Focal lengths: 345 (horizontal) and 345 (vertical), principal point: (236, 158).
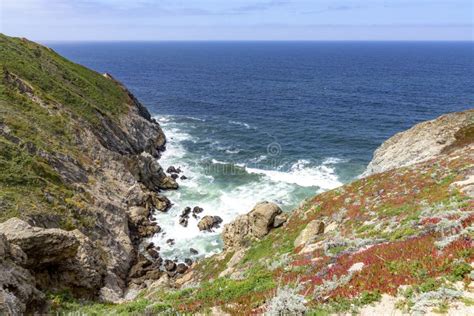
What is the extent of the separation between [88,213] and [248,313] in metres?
32.4

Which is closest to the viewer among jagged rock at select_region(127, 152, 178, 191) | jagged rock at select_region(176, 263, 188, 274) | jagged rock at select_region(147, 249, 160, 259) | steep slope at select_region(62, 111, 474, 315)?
steep slope at select_region(62, 111, 474, 315)

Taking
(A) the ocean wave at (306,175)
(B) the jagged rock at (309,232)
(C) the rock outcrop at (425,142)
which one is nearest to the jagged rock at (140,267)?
(B) the jagged rock at (309,232)

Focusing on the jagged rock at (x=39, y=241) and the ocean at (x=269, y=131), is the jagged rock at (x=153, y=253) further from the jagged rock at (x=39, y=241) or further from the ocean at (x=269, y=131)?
the jagged rock at (x=39, y=241)

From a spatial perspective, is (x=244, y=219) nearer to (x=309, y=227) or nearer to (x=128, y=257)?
(x=309, y=227)

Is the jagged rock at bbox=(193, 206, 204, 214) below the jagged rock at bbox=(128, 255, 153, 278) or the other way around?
the other way around

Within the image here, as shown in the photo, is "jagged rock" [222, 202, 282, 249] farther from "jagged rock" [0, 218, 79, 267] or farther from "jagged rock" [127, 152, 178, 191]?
"jagged rock" [127, 152, 178, 191]

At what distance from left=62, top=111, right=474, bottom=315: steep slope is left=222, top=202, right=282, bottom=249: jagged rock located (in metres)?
0.15

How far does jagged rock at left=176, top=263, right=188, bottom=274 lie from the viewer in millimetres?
41572

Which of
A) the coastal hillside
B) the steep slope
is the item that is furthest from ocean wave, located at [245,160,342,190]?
the steep slope

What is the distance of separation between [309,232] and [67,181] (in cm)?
3254

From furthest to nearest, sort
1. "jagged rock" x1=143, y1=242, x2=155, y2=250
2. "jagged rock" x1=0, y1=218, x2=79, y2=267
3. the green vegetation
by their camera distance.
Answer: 1. "jagged rock" x1=143, y1=242, x2=155, y2=250
2. the green vegetation
3. "jagged rock" x1=0, y1=218, x2=79, y2=267

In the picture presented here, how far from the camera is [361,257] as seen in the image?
18.4 meters

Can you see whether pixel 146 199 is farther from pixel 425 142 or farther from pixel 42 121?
pixel 425 142

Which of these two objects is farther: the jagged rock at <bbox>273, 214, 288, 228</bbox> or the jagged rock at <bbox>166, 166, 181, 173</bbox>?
the jagged rock at <bbox>166, 166, 181, 173</bbox>
